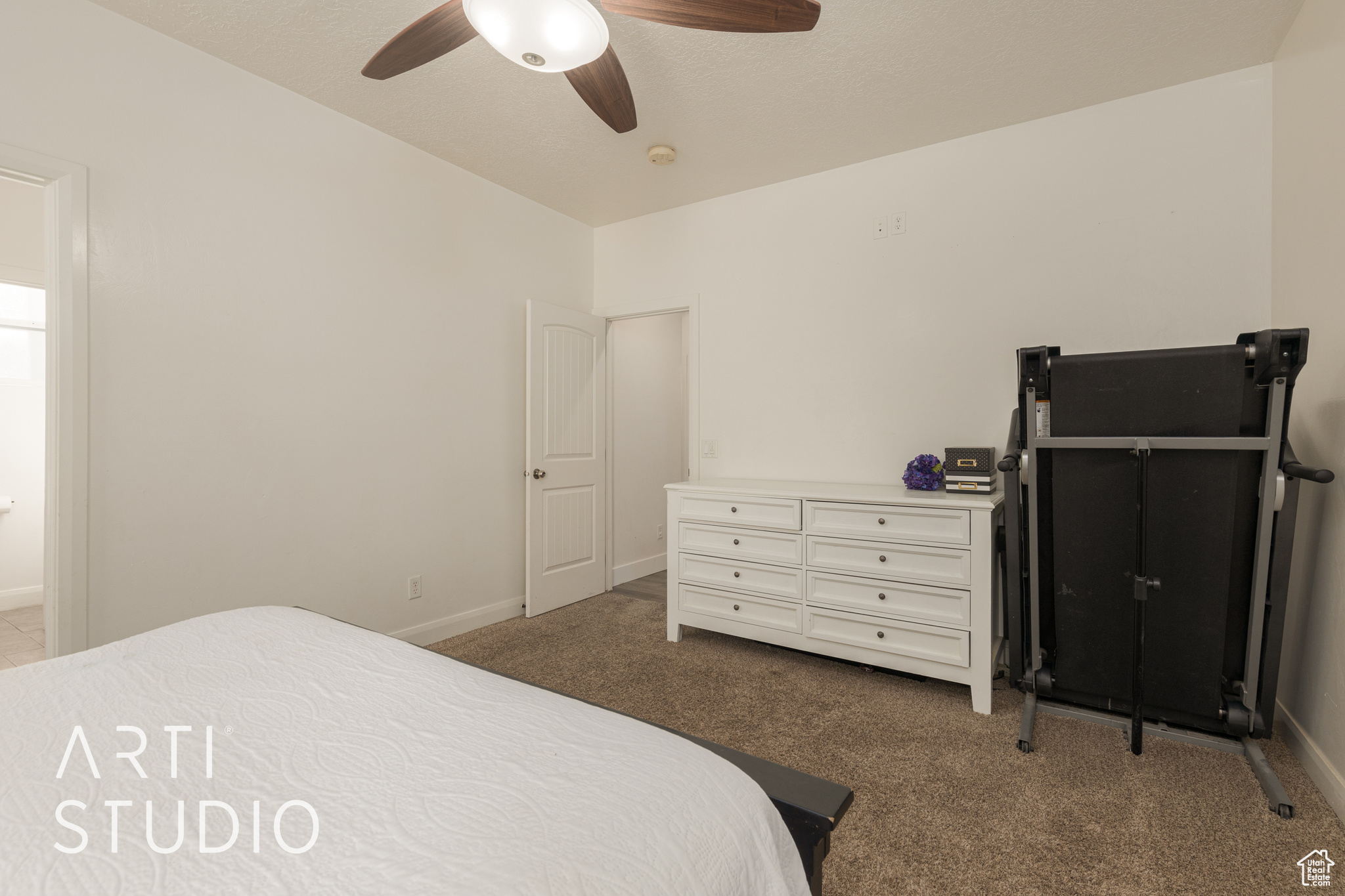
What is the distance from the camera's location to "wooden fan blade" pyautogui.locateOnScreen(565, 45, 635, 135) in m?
1.93

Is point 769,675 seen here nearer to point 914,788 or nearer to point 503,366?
point 914,788

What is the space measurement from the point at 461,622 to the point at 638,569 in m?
1.67

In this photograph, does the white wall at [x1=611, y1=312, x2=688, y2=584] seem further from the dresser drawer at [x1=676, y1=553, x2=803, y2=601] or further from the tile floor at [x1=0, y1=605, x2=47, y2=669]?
the tile floor at [x1=0, y1=605, x2=47, y2=669]

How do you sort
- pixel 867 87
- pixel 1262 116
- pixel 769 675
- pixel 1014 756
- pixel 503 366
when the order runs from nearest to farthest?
pixel 1014 756 < pixel 1262 116 < pixel 867 87 < pixel 769 675 < pixel 503 366

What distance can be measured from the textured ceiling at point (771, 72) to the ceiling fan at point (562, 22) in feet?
1.81

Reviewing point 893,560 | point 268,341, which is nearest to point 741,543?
point 893,560

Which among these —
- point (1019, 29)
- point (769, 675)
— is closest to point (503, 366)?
point (769, 675)

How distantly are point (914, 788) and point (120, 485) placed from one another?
300cm

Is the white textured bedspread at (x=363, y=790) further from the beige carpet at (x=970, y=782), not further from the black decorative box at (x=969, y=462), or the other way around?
the black decorative box at (x=969, y=462)

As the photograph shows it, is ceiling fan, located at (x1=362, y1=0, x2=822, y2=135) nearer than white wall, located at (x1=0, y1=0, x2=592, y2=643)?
Yes

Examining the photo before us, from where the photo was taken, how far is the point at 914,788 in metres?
1.88

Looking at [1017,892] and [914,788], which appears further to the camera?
[914,788]

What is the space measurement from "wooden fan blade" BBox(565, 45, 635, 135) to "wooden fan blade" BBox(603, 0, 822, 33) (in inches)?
7.0

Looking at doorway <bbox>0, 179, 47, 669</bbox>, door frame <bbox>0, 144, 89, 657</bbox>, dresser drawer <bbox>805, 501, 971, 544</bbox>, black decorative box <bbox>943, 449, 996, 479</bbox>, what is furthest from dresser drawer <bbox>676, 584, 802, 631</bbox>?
doorway <bbox>0, 179, 47, 669</bbox>
